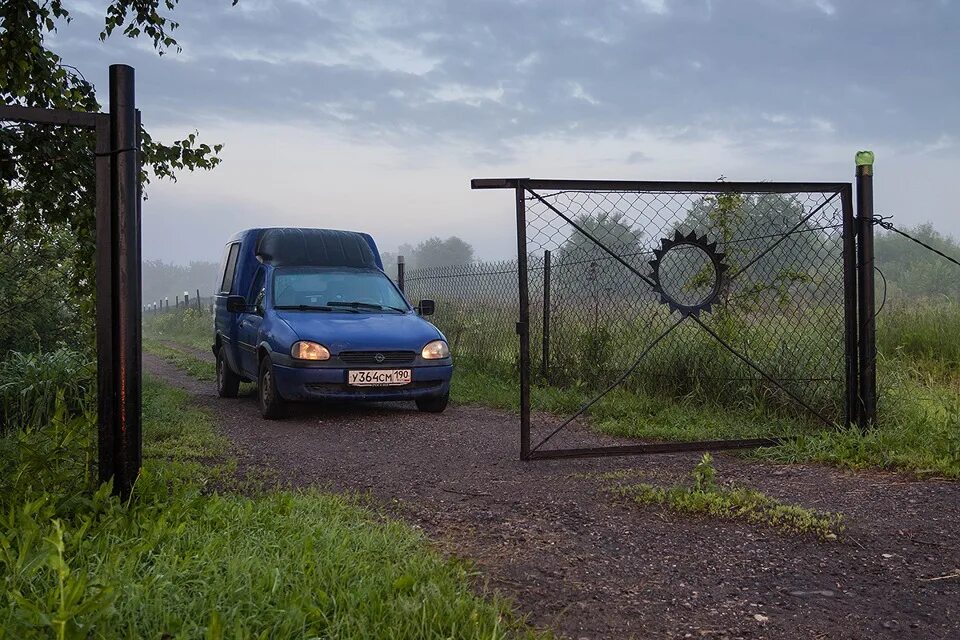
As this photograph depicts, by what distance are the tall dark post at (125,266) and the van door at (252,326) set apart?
4468 millimetres

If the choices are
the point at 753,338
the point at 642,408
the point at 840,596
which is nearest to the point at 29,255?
the point at 642,408

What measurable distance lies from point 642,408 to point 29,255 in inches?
282

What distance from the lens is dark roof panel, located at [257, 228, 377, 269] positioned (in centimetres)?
943

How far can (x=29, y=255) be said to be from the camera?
9.59 meters

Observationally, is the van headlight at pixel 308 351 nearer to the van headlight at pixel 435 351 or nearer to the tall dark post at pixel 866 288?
the van headlight at pixel 435 351

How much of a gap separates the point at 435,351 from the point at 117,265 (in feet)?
14.9

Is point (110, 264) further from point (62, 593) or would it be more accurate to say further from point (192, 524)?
point (62, 593)

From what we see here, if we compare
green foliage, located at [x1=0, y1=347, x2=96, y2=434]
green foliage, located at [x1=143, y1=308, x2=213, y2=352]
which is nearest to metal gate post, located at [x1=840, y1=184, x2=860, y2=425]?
green foliage, located at [x1=0, y1=347, x2=96, y2=434]

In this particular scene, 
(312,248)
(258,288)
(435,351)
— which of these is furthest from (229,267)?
(435,351)

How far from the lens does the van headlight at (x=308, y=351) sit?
7.86 meters

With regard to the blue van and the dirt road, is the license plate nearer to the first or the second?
the blue van

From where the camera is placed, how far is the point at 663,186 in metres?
6.07

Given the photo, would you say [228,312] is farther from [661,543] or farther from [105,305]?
[661,543]

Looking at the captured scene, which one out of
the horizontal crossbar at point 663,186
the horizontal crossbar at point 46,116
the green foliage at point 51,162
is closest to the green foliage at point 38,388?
the green foliage at point 51,162
